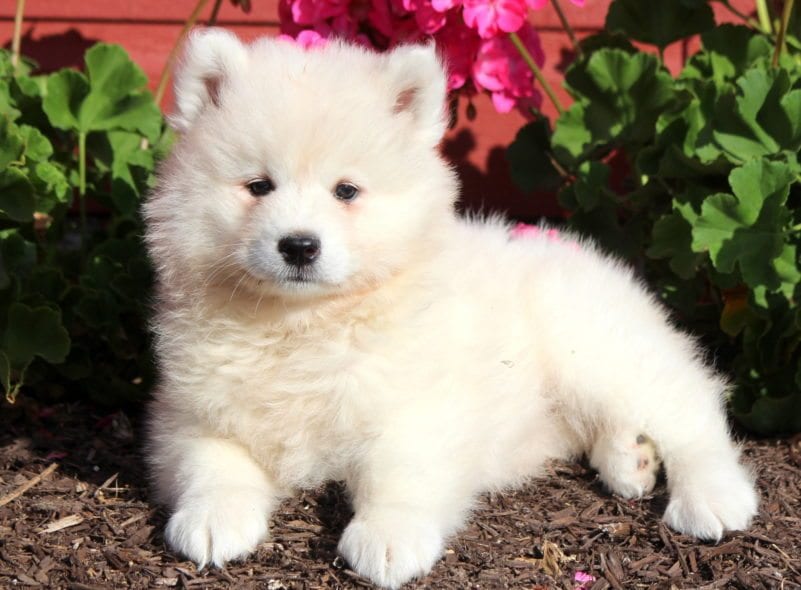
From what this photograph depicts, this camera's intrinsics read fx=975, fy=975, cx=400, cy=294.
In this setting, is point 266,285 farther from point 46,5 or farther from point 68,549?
point 46,5

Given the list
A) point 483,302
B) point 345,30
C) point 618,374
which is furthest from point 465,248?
point 345,30

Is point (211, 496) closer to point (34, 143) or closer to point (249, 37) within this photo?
point (34, 143)

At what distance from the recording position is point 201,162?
9.75 ft

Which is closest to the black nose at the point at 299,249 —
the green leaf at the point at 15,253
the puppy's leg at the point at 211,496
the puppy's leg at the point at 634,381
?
the puppy's leg at the point at 211,496

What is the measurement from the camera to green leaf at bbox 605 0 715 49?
4.63 metres

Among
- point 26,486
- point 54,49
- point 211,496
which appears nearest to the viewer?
point 211,496

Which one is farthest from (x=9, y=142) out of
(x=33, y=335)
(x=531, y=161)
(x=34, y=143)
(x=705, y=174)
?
(x=705, y=174)

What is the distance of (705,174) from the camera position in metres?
4.08

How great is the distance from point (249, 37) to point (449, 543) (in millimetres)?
3535

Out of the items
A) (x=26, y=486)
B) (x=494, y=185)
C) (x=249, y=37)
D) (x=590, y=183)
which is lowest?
(x=26, y=486)

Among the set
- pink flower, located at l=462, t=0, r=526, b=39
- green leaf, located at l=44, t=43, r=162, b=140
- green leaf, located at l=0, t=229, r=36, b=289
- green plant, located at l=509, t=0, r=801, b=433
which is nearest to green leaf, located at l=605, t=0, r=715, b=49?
green plant, located at l=509, t=0, r=801, b=433

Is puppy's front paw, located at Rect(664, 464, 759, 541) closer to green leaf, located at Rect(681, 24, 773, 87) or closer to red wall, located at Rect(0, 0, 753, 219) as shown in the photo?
green leaf, located at Rect(681, 24, 773, 87)

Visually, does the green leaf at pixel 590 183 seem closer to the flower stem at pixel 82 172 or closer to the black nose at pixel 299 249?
the black nose at pixel 299 249

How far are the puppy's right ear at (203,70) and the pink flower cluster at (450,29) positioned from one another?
0.89m
